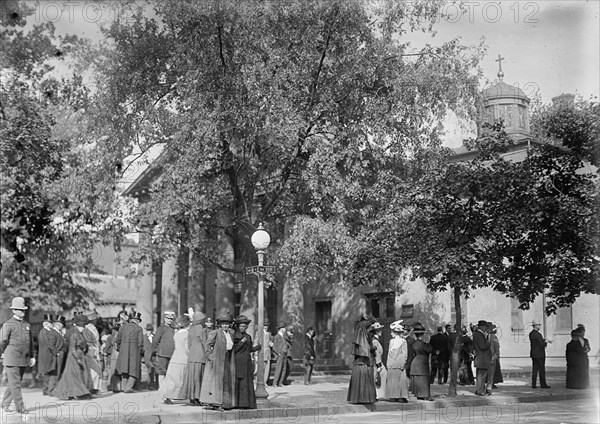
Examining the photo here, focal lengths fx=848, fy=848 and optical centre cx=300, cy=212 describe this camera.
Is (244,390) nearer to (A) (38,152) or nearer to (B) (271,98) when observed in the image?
(B) (271,98)

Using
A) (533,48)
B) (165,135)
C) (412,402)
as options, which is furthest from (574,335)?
(165,135)

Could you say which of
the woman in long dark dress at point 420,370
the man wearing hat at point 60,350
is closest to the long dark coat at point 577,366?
the woman in long dark dress at point 420,370

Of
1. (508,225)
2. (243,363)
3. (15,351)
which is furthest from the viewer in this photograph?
(508,225)

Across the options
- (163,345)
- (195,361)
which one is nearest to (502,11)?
(195,361)

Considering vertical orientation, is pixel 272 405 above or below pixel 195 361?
below

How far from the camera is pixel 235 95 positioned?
22359mm

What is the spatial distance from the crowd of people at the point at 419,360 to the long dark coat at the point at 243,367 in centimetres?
230

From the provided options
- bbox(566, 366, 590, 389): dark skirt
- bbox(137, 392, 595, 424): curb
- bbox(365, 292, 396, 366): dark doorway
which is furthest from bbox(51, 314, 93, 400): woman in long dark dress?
bbox(365, 292, 396, 366): dark doorway

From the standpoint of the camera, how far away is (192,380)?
57.2 ft

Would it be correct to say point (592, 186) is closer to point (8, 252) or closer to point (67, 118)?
point (67, 118)

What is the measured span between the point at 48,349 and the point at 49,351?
0.32ft

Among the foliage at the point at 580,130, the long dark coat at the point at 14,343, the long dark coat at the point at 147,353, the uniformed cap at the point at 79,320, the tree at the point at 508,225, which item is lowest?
the long dark coat at the point at 147,353

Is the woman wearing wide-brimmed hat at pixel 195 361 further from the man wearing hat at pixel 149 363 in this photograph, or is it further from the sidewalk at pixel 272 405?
the man wearing hat at pixel 149 363

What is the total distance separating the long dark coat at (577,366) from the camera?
21094mm
